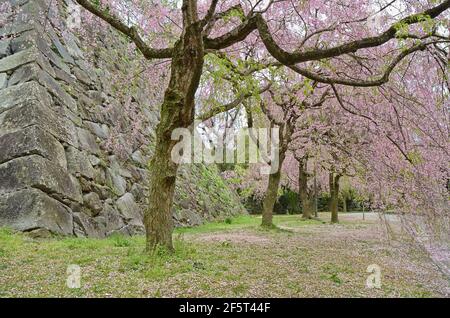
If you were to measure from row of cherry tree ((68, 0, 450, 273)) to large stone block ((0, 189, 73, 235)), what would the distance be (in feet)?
9.37

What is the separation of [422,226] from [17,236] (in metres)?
8.71

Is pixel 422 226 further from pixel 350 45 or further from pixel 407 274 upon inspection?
pixel 350 45

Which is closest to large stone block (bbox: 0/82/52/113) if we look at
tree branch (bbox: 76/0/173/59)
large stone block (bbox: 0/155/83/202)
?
large stone block (bbox: 0/155/83/202)

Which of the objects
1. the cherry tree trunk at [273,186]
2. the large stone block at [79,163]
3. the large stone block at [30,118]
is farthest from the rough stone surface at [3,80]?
the cherry tree trunk at [273,186]

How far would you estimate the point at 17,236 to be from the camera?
7270 millimetres

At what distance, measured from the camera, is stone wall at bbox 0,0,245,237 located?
8250 mm

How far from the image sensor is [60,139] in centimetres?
962

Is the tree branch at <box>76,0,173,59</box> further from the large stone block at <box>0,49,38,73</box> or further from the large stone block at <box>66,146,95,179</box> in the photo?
the large stone block at <box>66,146,95,179</box>

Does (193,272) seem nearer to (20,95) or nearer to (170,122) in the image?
(170,122)

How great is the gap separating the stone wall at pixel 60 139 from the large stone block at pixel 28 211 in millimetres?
19

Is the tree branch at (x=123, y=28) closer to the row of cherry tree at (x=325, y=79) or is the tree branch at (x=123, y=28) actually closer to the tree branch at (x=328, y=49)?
the row of cherry tree at (x=325, y=79)

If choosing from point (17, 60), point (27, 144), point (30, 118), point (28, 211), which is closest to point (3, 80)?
point (17, 60)

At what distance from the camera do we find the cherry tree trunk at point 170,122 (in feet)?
20.3

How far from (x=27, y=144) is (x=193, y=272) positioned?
17.3 ft
